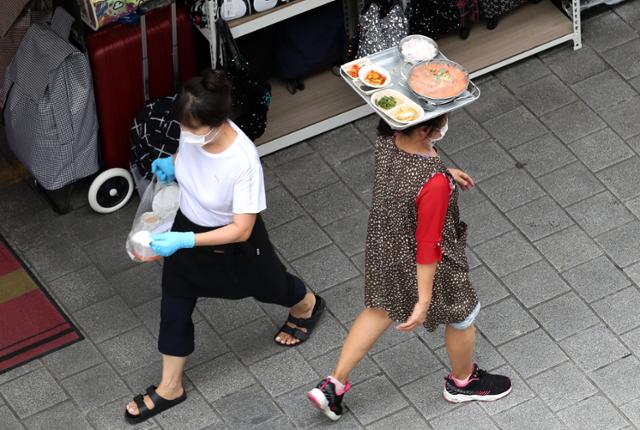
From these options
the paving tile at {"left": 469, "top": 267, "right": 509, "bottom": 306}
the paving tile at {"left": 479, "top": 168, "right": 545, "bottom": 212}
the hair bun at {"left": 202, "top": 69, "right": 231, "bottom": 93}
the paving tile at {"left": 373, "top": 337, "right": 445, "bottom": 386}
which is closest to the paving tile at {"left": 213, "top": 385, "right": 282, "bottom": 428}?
the paving tile at {"left": 373, "top": 337, "right": 445, "bottom": 386}

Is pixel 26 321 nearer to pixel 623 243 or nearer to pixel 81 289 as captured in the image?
pixel 81 289

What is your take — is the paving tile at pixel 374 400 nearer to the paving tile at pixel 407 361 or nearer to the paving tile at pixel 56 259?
the paving tile at pixel 407 361

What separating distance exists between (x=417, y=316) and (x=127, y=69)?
2.43 metres

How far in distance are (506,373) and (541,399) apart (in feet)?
0.78

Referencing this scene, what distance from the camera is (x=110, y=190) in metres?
7.89

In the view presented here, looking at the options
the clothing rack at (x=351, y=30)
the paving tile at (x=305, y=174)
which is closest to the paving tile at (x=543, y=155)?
the clothing rack at (x=351, y=30)

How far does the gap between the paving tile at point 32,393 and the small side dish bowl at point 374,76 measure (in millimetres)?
2180

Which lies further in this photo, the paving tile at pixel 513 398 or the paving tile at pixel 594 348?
the paving tile at pixel 594 348

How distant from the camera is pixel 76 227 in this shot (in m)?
7.90

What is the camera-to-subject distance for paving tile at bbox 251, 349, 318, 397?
278 inches

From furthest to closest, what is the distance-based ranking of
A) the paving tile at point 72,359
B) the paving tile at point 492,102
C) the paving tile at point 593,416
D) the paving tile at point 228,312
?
the paving tile at point 492,102
the paving tile at point 228,312
the paving tile at point 72,359
the paving tile at point 593,416

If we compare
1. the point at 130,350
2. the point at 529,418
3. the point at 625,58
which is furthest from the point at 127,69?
the point at 625,58

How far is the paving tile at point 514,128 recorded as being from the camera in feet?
27.3

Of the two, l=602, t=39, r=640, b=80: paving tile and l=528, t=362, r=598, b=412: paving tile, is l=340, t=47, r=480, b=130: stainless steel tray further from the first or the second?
l=602, t=39, r=640, b=80: paving tile
